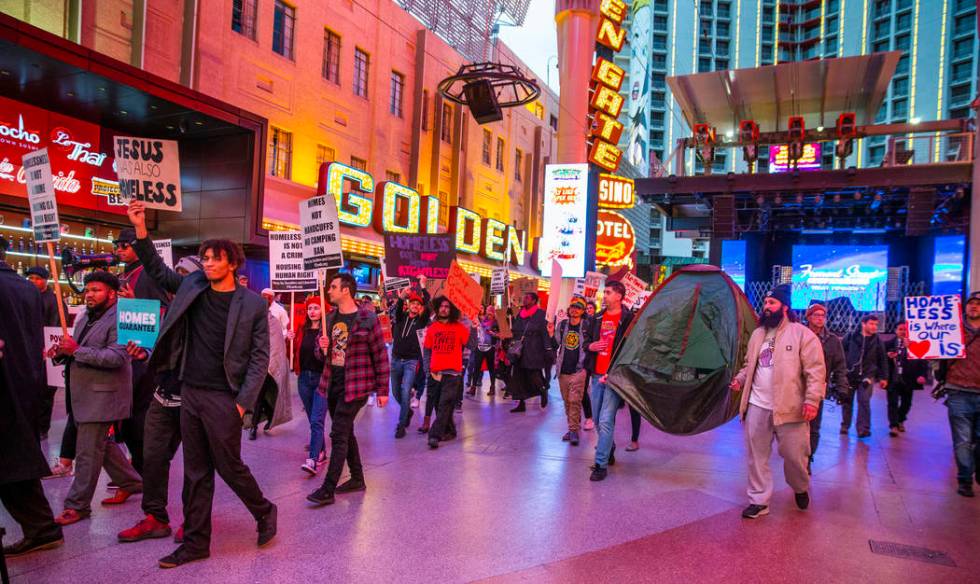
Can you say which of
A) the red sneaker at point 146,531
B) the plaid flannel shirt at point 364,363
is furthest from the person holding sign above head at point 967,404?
the red sneaker at point 146,531

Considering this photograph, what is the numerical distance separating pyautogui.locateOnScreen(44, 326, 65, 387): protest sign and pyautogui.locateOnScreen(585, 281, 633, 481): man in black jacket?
16.1ft

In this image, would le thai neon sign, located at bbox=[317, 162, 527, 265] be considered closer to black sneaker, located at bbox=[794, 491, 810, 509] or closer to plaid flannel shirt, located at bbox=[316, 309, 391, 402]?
plaid flannel shirt, located at bbox=[316, 309, 391, 402]

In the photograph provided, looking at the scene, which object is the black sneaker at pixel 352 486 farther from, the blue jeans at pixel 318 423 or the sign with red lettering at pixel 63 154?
the sign with red lettering at pixel 63 154

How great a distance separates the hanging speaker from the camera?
1542 centimetres

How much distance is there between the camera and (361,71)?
22.6m

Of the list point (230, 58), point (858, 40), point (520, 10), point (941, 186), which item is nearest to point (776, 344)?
point (230, 58)

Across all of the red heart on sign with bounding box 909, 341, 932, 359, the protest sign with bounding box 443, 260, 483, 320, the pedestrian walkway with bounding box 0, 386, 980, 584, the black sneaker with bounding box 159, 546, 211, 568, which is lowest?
the pedestrian walkway with bounding box 0, 386, 980, 584

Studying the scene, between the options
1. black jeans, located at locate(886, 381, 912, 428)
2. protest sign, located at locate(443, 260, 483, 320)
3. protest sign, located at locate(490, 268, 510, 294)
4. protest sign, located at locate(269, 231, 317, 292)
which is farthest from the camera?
protest sign, located at locate(490, 268, 510, 294)

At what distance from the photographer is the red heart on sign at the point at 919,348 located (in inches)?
314

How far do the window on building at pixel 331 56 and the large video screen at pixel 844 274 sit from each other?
18.0 metres

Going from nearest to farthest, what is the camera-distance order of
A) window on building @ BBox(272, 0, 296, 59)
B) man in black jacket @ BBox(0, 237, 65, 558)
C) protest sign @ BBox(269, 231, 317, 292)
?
1. man in black jacket @ BBox(0, 237, 65, 558)
2. protest sign @ BBox(269, 231, 317, 292)
3. window on building @ BBox(272, 0, 296, 59)

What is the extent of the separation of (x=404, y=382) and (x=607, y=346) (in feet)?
9.21

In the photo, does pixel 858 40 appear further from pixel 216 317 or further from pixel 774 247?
pixel 216 317

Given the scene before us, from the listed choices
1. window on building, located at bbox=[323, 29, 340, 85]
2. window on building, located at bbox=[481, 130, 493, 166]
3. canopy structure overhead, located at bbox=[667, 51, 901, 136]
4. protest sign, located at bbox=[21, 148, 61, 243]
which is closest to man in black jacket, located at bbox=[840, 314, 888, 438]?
protest sign, located at bbox=[21, 148, 61, 243]
